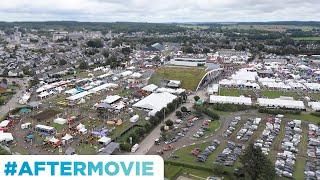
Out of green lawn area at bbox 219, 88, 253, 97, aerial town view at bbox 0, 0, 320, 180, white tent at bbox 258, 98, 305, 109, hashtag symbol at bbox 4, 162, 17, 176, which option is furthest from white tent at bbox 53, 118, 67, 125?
hashtag symbol at bbox 4, 162, 17, 176

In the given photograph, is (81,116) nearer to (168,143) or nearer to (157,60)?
(168,143)

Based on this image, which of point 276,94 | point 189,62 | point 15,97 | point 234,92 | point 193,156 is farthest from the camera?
point 189,62

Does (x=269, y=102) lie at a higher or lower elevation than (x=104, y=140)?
higher

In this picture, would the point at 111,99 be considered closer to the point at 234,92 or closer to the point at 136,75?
the point at 136,75

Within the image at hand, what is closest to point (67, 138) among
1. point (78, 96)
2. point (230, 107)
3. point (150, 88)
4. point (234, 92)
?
point (78, 96)

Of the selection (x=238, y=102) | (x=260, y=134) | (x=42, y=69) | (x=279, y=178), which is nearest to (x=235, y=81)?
(x=238, y=102)

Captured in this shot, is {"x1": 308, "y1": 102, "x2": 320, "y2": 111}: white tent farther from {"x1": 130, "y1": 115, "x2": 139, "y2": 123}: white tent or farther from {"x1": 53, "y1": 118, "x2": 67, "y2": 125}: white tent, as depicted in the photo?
{"x1": 53, "y1": 118, "x2": 67, "y2": 125}: white tent
